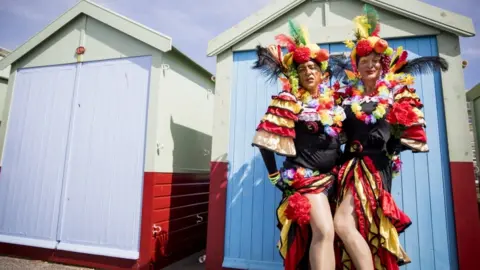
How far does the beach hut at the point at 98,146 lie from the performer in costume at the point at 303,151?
6.61 feet

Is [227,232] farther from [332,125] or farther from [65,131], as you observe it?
[65,131]

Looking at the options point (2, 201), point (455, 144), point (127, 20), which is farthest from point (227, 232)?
point (2, 201)

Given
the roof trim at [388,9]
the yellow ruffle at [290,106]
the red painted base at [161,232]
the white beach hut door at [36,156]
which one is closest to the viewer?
the yellow ruffle at [290,106]

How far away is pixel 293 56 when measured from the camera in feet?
8.18

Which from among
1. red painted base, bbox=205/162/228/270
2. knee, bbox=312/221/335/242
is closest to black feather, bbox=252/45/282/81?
red painted base, bbox=205/162/228/270

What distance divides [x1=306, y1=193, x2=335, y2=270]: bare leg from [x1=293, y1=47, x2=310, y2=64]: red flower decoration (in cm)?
116

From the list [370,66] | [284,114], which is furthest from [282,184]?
[370,66]

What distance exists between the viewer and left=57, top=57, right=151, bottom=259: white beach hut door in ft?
12.3

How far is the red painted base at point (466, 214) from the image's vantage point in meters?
2.83

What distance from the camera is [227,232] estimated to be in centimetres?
349

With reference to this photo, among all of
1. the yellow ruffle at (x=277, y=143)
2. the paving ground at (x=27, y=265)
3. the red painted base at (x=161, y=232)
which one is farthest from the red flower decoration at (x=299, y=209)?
the paving ground at (x=27, y=265)

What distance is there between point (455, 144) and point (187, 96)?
11.8ft

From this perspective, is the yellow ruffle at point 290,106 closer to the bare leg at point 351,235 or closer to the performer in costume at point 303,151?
the performer in costume at point 303,151

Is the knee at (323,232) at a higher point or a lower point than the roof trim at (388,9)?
lower
